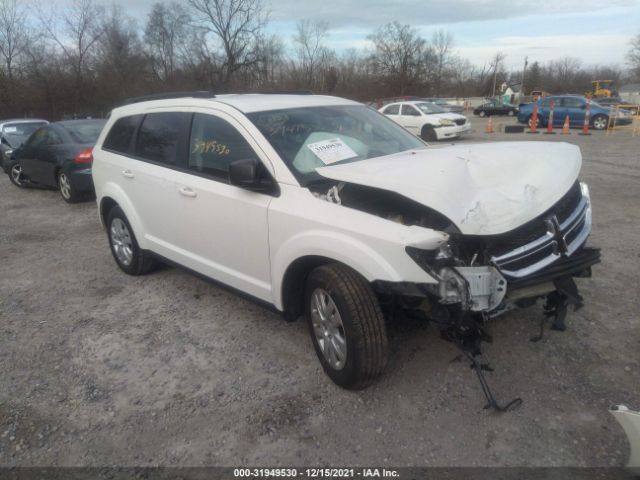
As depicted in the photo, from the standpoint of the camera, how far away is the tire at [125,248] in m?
4.85

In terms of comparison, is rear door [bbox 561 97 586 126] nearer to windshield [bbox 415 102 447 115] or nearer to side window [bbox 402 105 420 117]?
windshield [bbox 415 102 447 115]

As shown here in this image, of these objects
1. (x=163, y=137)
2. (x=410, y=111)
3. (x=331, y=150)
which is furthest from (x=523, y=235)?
(x=410, y=111)

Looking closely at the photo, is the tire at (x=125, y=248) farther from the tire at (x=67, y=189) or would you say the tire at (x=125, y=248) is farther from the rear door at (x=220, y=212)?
the tire at (x=67, y=189)

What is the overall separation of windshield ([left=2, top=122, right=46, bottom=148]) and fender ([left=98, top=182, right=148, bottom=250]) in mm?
10951

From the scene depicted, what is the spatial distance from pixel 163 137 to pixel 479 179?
279cm

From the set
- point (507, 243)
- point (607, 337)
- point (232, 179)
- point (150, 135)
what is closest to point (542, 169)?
point (507, 243)

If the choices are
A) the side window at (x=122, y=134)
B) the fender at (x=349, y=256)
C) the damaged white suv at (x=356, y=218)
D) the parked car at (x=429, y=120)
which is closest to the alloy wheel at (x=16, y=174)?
the side window at (x=122, y=134)

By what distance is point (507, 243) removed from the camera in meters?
2.70

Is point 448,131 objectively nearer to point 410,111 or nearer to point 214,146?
point 410,111

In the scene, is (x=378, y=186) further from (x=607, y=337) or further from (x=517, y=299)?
(x=607, y=337)

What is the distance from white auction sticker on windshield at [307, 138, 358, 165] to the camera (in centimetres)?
339

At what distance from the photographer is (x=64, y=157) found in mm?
8906

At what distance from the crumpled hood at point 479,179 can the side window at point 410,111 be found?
16.1 meters

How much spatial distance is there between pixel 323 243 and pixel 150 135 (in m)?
2.46
